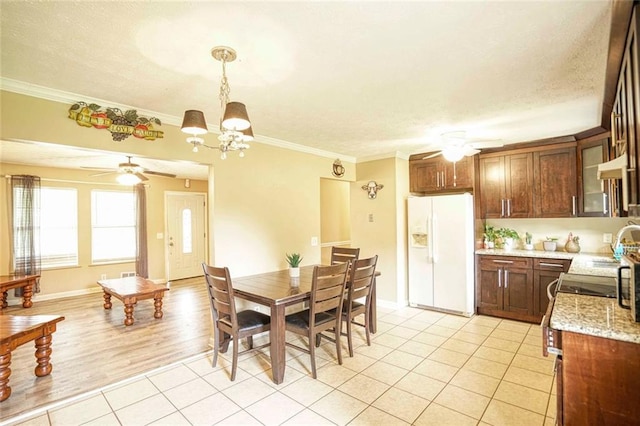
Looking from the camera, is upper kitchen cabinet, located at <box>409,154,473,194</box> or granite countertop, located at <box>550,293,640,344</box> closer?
granite countertop, located at <box>550,293,640,344</box>

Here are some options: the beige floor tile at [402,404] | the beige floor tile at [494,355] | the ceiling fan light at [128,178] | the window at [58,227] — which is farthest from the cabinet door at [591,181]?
the window at [58,227]

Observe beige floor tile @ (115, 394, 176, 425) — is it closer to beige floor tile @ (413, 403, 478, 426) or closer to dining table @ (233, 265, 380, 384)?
dining table @ (233, 265, 380, 384)

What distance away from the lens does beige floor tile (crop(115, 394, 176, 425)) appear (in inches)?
85.3

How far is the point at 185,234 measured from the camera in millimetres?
7230

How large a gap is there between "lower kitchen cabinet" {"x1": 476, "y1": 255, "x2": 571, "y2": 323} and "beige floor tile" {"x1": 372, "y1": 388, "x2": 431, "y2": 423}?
247 centimetres

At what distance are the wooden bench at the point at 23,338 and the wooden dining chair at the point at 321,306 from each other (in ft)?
7.12

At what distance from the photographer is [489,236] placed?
15.4 feet

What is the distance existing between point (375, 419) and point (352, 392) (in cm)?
36

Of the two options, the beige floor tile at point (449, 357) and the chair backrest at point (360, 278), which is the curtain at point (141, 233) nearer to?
the chair backrest at point (360, 278)

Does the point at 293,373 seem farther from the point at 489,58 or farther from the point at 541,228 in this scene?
the point at 541,228

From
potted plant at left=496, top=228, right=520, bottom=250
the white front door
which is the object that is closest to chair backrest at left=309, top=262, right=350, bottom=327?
potted plant at left=496, top=228, right=520, bottom=250

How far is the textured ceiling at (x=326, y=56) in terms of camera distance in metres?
1.52

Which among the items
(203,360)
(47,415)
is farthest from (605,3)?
(47,415)

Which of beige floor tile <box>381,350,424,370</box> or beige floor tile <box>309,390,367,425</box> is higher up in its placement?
beige floor tile <box>309,390,367,425</box>
